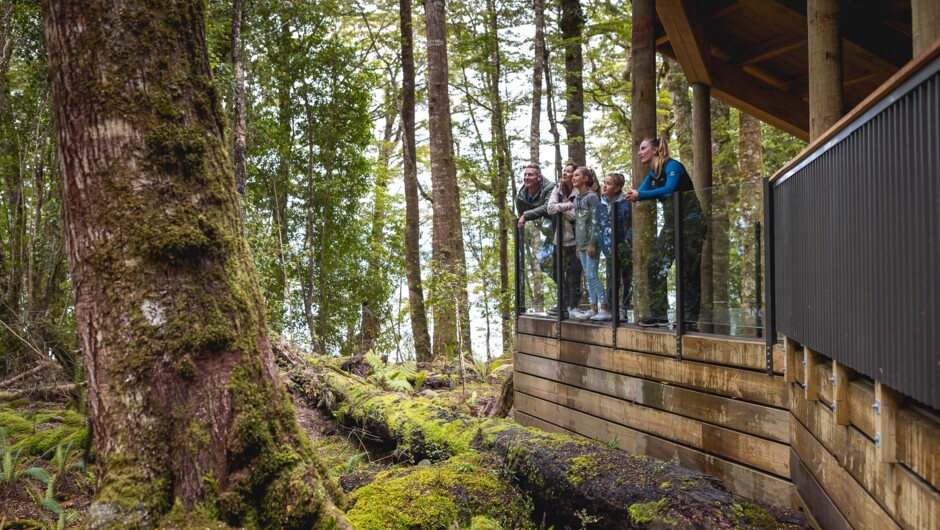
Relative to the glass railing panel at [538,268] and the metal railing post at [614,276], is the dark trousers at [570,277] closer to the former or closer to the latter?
the glass railing panel at [538,268]

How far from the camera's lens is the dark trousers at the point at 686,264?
6000mm

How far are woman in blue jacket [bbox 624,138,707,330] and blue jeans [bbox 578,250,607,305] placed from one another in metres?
0.83

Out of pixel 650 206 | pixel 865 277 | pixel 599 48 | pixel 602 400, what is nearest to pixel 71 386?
pixel 602 400

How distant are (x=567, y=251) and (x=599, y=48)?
50.3 feet

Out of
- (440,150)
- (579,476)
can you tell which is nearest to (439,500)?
(579,476)

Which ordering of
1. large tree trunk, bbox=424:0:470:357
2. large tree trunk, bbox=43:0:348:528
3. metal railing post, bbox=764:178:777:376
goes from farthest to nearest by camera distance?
large tree trunk, bbox=424:0:470:357, metal railing post, bbox=764:178:777:376, large tree trunk, bbox=43:0:348:528

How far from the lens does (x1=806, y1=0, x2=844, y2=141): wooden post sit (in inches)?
202

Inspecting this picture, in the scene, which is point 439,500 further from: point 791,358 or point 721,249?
point 721,249

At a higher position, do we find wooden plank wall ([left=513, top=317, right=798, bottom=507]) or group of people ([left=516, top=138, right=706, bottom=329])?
group of people ([left=516, top=138, right=706, bottom=329])

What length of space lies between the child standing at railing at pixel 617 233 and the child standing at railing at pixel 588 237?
158 mm

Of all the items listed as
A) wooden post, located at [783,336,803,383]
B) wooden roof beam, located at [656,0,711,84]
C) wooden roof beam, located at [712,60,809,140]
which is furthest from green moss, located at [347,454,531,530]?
wooden roof beam, located at [712,60,809,140]

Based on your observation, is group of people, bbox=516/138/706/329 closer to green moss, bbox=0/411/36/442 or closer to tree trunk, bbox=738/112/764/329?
tree trunk, bbox=738/112/764/329

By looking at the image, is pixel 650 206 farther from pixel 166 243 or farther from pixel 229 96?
pixel 229 96

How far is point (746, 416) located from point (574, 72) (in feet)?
34.8
